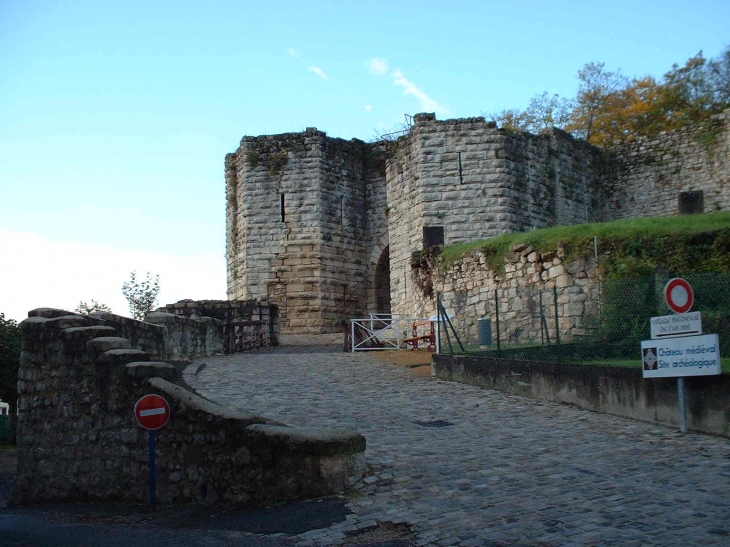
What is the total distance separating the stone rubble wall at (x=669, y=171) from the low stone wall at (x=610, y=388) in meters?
13.7

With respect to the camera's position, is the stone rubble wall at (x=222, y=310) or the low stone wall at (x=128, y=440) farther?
the stone rubble wall at (x=222, y=310)

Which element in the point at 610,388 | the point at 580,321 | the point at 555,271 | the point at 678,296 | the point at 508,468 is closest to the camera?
the point at 508,468

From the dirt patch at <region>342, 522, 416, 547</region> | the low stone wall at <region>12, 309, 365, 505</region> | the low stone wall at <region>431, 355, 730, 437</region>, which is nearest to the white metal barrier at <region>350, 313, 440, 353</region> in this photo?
the low stone wall at <region>431, 355, 730, 437</region>

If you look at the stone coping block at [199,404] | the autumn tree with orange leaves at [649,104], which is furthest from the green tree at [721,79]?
the stone coping block at [199,404]

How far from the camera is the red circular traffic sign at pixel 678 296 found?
8828mm

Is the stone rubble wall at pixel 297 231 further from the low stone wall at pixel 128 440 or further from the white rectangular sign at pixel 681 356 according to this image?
the white rectangular sign at pixel 681 356

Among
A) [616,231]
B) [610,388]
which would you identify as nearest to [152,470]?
[610,388]

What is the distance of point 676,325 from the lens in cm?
902

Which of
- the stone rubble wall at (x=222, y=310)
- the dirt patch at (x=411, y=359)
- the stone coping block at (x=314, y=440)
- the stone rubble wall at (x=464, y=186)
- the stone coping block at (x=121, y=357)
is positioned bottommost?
the stone coping block at (x=314, y=440)

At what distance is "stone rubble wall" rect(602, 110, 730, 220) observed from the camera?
2369cm

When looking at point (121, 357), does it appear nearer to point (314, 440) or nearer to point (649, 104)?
point (314, 440)

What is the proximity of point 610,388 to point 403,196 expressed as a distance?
1412cm

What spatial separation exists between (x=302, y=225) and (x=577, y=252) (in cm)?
1348

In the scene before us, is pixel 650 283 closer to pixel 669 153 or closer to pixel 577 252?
pixel 577 252
